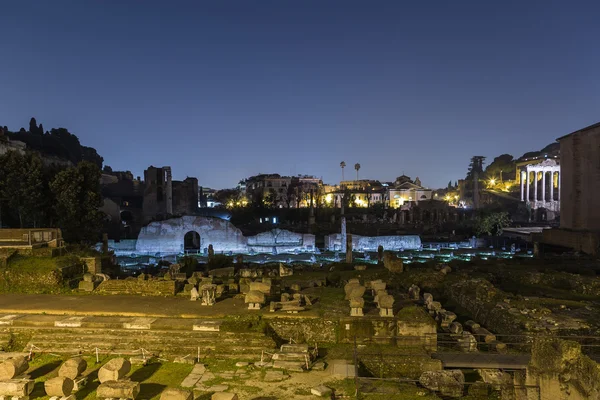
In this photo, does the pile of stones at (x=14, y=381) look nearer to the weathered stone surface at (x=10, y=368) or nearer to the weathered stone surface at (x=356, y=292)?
the weathered stone surface at (x=10, y=368)

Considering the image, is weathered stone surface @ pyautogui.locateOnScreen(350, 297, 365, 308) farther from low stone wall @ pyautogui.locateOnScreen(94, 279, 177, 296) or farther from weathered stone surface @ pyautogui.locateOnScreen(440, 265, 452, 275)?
weathered stone surface @ pyautogui.locateOnScreen(440, 265, 452, 275)

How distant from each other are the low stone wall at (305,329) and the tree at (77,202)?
17468mm

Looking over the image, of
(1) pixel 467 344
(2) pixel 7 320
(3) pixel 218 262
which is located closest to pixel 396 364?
(1) pixel 467 344

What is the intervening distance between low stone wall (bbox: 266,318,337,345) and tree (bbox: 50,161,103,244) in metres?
17.5

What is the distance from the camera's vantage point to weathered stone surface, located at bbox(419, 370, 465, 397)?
7934 mm

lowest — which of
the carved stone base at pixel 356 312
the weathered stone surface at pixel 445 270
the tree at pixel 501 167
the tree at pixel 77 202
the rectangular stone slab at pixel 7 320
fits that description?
the weathered stone surface at pixel 445 270

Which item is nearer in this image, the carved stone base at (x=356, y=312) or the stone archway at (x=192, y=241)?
the carved stone base at (x=356, y=312)

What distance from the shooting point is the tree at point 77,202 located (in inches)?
916

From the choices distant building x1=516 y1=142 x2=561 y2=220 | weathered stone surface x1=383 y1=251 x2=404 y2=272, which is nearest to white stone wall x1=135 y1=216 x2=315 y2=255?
weathered stone surface x1=383 y1=251 x2=404 y2=272

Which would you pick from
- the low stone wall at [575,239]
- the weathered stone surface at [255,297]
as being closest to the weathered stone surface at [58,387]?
the weathered stone surface at [255,297]

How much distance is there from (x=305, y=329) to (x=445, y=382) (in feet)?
12.1

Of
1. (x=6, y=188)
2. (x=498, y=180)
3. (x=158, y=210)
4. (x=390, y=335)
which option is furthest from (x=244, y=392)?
(x=498, y=180)

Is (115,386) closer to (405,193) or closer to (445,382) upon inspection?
(445,382)

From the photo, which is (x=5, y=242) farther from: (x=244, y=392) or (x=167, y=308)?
(x=244, y=392)
